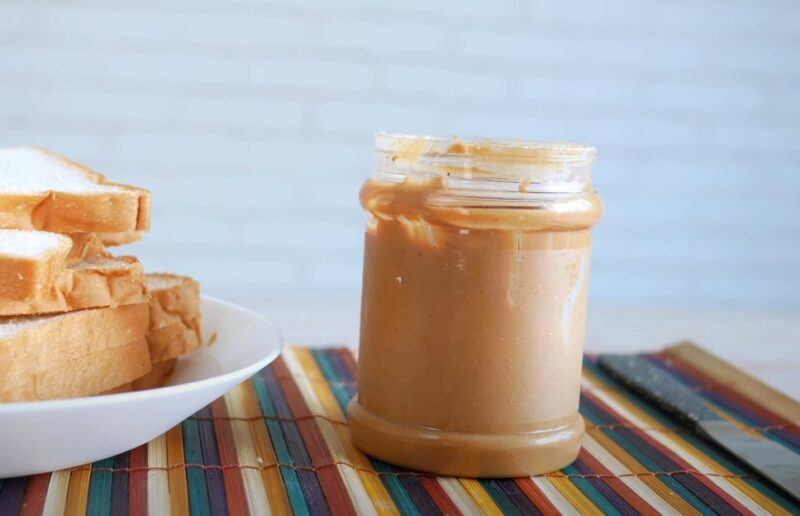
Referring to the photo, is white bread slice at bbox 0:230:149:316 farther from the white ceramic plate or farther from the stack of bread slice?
the white ceramic plate

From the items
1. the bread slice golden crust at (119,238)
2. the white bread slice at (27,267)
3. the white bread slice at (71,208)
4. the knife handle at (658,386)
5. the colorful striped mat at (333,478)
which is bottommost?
the knife handle at (658,386)

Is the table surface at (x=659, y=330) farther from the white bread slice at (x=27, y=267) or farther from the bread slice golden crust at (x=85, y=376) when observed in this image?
the white bread slice at (x=27, y=267)

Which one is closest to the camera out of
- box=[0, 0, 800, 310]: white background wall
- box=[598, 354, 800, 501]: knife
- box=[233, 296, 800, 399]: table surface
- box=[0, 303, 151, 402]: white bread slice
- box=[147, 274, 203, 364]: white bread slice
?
box=[0, 303, 151, 402]: white bread slice

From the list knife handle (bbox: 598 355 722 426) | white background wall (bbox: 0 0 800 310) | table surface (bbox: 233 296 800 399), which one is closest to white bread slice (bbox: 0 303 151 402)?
table surface (bbox: 233 296 800 399)

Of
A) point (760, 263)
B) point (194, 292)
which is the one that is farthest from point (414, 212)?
point (760, 263)

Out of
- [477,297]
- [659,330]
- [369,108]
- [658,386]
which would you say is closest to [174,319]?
[477,297]

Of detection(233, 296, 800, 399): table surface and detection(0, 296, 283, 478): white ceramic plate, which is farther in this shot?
detection(233, 296, 800, 399): table surface

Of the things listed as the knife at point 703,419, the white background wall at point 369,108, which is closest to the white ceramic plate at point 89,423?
the knife at point 703,419
